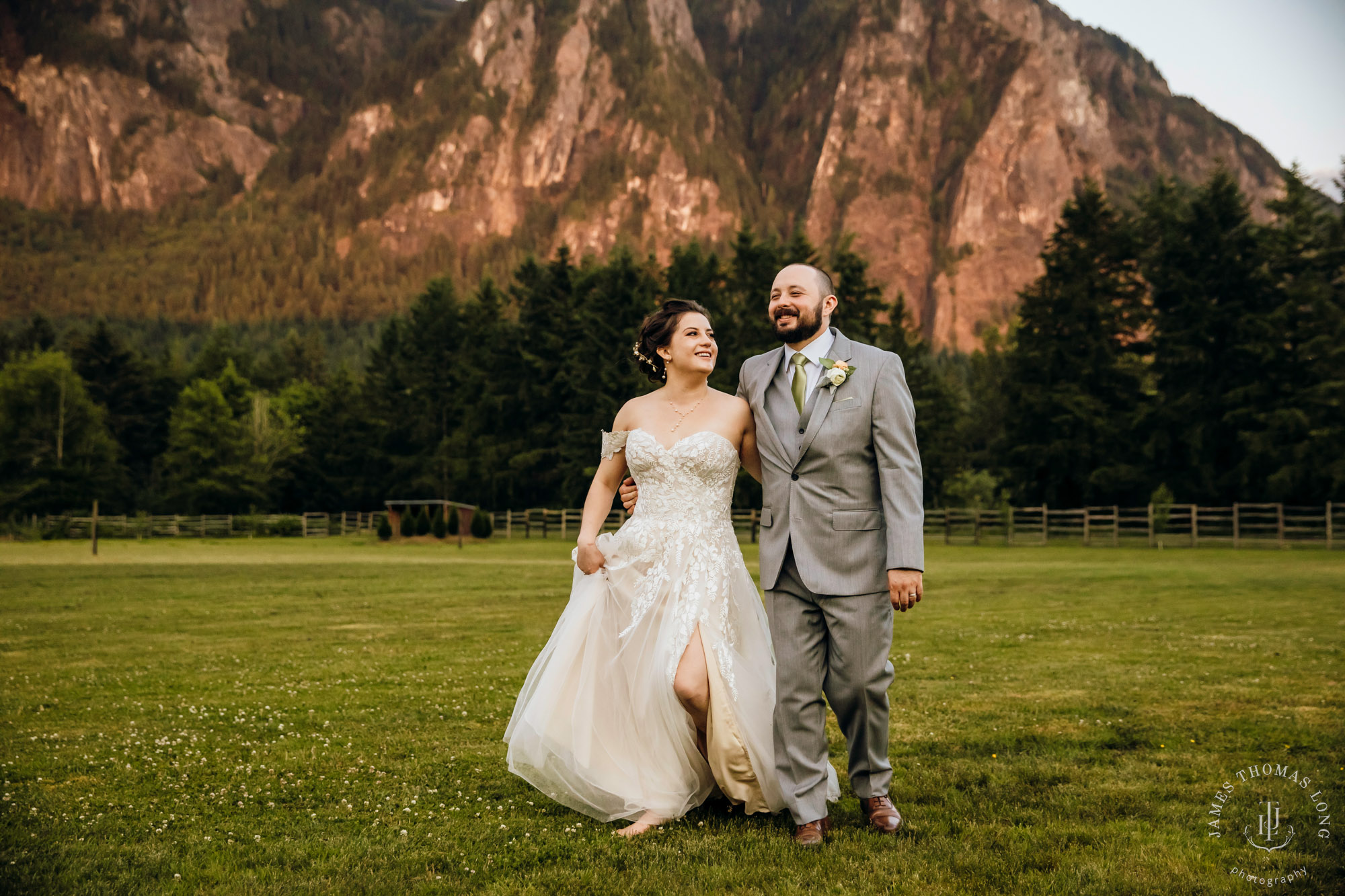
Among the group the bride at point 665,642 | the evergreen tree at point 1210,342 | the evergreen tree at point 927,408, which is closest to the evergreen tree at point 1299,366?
the evergreen tree at point 1210,342

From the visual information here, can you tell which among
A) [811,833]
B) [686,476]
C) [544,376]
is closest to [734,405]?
[686,476]

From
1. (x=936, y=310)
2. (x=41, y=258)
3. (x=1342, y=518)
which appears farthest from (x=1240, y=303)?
(x=41, y=258)

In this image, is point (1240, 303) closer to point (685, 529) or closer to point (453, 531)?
point (453, 531)

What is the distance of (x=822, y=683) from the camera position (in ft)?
15.5

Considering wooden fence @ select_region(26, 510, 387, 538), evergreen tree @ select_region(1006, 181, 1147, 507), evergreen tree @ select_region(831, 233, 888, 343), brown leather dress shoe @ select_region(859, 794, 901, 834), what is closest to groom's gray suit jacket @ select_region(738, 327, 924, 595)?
brown leather dress shoe @ select_region(859, 794, 901, 834)

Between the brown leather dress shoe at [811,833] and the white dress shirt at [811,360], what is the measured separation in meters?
1.91

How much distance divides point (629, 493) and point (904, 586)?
5.70ft

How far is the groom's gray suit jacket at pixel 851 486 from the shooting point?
4480 millimetres

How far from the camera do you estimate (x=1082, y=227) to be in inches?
1893

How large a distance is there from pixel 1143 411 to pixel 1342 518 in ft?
32.4

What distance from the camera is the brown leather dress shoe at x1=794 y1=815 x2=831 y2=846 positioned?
4375mm

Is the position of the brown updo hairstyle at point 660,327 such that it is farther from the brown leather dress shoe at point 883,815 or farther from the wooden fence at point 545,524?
the wooden fence at point 545,524

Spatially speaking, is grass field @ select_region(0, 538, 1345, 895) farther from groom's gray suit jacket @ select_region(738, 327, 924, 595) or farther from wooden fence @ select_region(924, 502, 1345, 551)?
wooden fence @ select_region(924, 502, 1345, 551)

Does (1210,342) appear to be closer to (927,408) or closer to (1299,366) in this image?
(1299,366)
